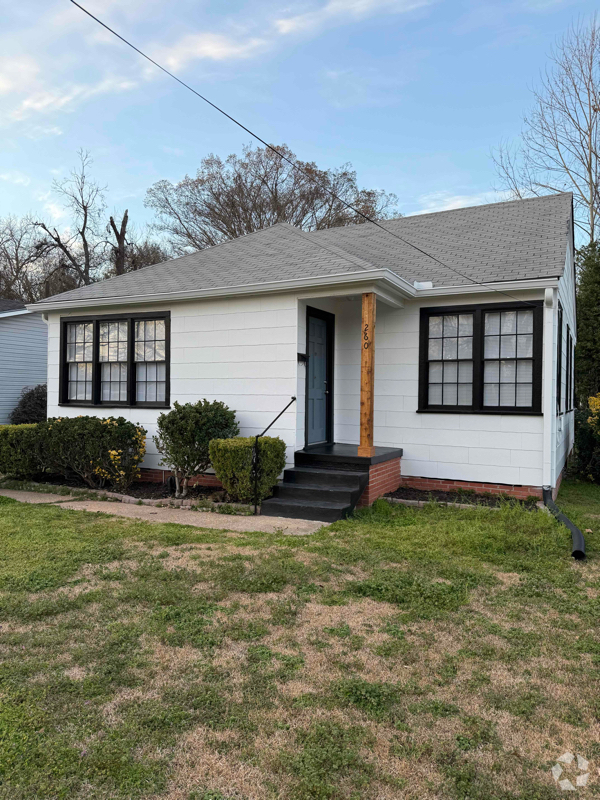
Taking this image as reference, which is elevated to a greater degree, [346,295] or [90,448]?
[346,295]

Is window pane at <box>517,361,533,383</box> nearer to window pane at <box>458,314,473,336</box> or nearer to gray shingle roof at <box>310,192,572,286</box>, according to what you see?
window pane at <box>458,314,473,336</box>

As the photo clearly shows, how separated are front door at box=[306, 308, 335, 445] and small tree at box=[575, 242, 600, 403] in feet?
24.3

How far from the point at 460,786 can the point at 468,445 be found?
625cm

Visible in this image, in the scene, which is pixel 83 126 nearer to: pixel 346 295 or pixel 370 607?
pixel 346 295

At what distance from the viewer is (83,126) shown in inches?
426

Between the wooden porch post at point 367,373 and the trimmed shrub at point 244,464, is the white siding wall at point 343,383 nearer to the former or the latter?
the trimmed shrub at point 244,464

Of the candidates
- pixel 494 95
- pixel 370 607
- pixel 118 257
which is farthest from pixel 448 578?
pixel 118 257

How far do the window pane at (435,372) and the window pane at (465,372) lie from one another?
0.29 meters

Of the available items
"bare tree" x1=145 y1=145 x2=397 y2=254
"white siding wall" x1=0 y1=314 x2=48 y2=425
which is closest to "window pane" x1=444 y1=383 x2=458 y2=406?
"white siding wall" x1=0 y1=314 x2=48 y2=425

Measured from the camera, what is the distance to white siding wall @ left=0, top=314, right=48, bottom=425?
16688 millimetres

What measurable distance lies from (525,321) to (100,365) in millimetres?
7024

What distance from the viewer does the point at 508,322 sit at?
7867 mm

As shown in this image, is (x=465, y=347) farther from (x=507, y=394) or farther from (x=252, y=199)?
(x=252, y=199)

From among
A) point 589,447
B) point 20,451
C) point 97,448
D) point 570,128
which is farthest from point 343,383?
point 570,128
